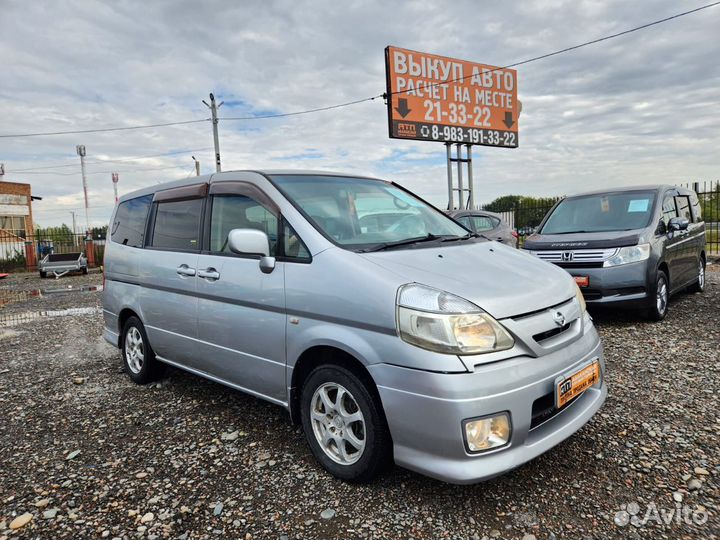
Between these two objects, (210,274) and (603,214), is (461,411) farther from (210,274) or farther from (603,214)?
(603,214)

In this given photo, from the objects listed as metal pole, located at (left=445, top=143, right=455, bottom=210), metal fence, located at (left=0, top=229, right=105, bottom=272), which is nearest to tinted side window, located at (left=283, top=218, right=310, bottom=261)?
metal pole, located at (left=445, top=143, right=455, bottom=210)

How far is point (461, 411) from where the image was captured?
2191 millimetres

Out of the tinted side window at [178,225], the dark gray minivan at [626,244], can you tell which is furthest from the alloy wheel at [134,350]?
the dark gray minivan at [626,244]

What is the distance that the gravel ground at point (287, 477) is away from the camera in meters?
2.39

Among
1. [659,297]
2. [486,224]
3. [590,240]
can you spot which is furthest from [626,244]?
[486,224]

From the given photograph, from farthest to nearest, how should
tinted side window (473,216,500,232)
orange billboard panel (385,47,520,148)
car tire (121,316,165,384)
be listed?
orange billboard panel (385,47,520,148) → tinted side window (473,216,500,232) → car tire (121,316,165,384)

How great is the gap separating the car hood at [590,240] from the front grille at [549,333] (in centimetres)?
381

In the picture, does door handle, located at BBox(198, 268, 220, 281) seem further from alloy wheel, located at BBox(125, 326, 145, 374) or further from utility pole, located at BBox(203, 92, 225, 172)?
utility pole, located at BBox(203, 92, 225, 172)

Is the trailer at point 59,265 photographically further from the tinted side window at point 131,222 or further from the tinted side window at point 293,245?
the tinted side window at point 293,245

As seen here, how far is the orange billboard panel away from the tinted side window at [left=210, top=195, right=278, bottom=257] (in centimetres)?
1273

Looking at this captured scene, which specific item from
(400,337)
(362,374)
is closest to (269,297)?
(362,374)

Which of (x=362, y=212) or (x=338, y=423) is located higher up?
(x=362, y=212)

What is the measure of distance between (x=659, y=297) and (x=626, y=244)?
2.75ft

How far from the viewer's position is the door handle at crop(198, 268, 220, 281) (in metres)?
3.42
